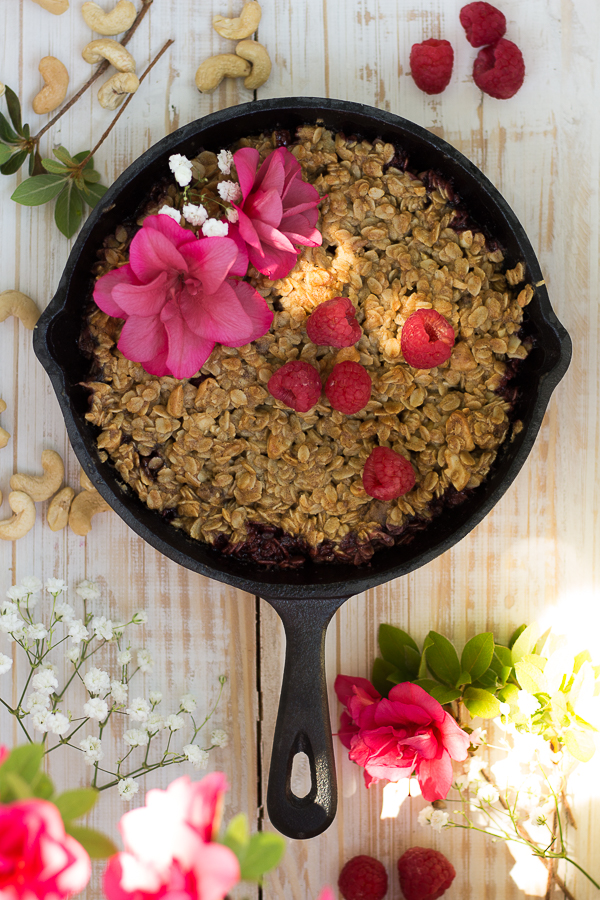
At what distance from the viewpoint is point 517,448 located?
0.86 metres

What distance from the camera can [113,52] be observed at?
992mm

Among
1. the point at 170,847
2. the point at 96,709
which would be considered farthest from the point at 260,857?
the point at 96,709

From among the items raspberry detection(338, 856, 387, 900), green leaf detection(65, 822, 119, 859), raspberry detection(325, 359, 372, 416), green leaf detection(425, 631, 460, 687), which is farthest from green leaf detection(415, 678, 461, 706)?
green leaf detection(65, 822, 119, 859)

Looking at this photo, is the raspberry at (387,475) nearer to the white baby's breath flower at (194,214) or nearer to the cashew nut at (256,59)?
the white baby's breath flower at (194,214)

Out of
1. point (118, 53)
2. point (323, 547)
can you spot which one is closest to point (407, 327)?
point (323, 547)

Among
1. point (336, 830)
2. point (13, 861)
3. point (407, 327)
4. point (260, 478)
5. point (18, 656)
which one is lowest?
point (336, 830)

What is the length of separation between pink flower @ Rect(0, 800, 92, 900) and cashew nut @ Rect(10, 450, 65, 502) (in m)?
0.72

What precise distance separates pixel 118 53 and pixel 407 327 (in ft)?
1.91

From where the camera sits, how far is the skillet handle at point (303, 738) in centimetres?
88

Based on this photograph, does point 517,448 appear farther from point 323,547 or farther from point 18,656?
point 18,656

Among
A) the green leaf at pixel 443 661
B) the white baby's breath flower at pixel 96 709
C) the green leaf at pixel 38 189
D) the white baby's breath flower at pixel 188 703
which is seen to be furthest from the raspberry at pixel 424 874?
the green leaf at pixel 38 189

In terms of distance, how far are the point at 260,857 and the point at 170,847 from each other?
51 millimetres

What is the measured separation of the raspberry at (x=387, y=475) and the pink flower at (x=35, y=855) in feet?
1.83

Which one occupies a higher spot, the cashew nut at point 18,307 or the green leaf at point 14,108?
the green leaf at point 14,108
